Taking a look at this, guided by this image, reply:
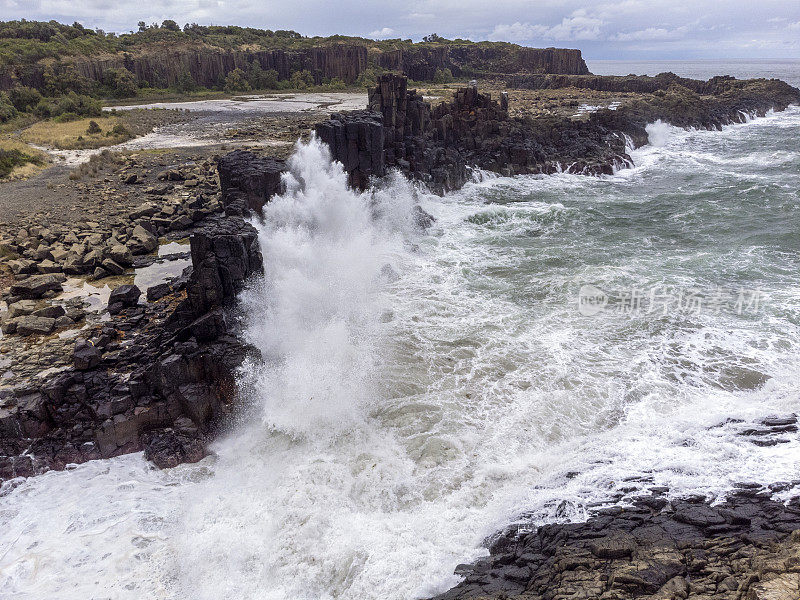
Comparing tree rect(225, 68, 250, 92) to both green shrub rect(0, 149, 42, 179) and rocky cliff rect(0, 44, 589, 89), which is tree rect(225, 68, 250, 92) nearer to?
rocky cliff rect(0, 44, 589, 89)

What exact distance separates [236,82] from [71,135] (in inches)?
1550

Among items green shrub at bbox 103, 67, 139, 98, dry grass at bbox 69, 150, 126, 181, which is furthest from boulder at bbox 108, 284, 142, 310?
green shrub at bbox 103, 67, 139, 98

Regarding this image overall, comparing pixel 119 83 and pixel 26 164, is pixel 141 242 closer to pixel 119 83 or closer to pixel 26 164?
pixel 26 164

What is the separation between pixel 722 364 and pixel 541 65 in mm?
96456

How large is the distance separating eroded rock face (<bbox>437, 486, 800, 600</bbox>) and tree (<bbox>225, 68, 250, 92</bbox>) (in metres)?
75.1

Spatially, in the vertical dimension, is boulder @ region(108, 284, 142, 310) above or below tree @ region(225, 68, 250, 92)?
below

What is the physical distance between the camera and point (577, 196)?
28.2 metres

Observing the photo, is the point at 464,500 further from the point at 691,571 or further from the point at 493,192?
the point at 493,192

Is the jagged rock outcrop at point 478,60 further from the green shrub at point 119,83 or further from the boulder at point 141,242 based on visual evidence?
the boulder at point 141,242

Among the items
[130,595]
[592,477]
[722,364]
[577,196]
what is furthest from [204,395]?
[577,196]

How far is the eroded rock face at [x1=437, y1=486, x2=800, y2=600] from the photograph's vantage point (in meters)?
5.79

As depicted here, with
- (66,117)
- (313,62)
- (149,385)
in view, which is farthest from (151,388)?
(313,62)

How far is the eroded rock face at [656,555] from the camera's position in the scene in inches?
228

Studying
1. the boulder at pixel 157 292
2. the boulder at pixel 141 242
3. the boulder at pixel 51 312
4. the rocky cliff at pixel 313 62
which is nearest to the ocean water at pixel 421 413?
the boulder at pixel 157 292
